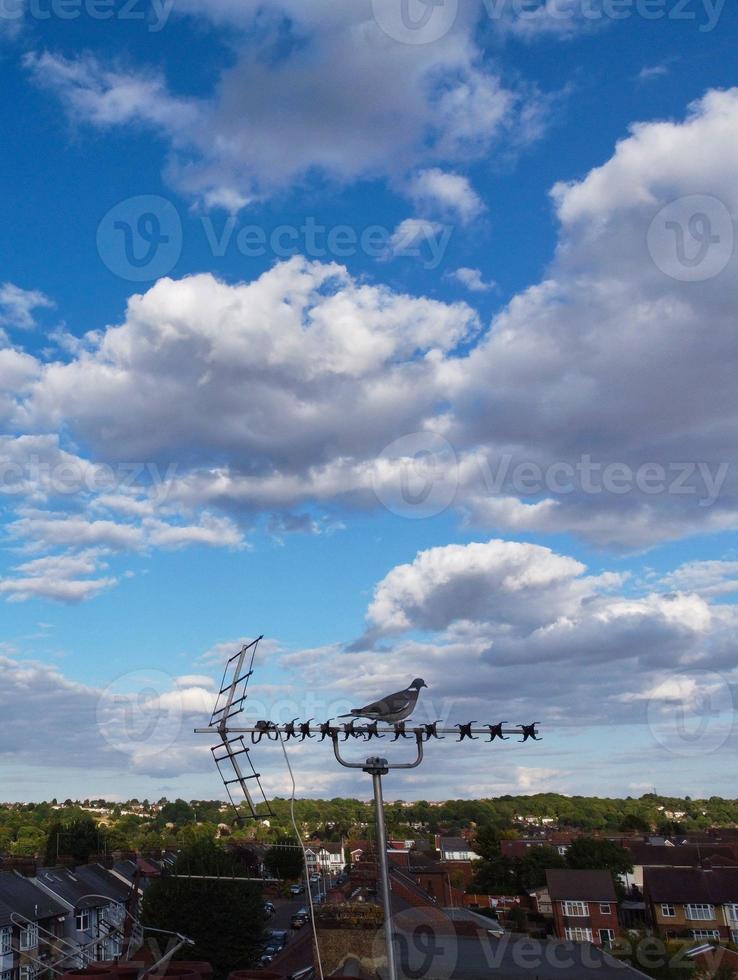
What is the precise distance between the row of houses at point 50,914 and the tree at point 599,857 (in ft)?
187

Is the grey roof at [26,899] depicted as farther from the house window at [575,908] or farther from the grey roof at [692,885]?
the grey roof at [692,885]

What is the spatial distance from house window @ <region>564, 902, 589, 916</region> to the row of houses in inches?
1724

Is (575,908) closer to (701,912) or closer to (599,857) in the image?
(701,912)

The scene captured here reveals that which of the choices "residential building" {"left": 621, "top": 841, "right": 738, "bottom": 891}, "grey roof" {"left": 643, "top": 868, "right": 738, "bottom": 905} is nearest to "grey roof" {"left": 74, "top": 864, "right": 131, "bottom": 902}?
"grey roof" {"left": 643, "top": 868, "right": 738, "bottom": 905}

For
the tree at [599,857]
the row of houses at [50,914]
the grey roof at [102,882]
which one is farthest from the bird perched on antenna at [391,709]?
the tree at [599,857]

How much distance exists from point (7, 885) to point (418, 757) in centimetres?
6340

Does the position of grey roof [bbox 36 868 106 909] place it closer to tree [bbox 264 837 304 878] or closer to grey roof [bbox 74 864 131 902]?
grey roof [bbox 74 864 131 902]

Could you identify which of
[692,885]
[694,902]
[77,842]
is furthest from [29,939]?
[692,885]

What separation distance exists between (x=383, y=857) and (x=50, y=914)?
63.5m

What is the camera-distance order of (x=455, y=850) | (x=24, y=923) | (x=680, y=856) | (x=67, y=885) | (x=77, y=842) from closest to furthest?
(x=24, y=923)
(x=67, y=885)
(x=680, y=856)
(x=77, y=842)
(x=455, y=850)

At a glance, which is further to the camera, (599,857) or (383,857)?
(599,857)

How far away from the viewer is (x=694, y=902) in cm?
8012

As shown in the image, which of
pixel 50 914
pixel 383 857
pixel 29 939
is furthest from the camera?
pixel 50 914

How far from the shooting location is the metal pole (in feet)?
34.4
